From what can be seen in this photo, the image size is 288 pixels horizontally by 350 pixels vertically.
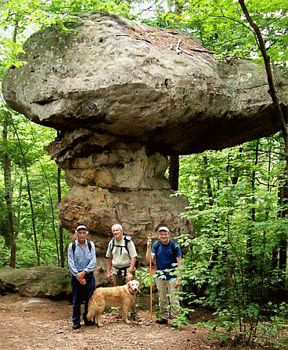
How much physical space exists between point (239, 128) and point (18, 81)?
226 inches

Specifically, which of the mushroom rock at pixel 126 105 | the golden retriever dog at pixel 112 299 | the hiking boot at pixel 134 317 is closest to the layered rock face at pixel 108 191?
the mushroom rock at pixel 126 105

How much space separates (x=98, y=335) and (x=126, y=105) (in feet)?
14.5

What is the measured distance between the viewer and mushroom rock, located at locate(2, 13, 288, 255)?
756 cm

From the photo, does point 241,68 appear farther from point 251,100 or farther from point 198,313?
point 198,313

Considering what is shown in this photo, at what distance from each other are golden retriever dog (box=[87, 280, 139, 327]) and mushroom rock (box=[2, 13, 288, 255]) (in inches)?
98.2

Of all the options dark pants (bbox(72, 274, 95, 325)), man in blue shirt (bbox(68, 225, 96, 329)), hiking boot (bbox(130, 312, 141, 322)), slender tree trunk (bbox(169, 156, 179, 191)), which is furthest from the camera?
slender tree trunk (bbox(169, 156, 179, 191))

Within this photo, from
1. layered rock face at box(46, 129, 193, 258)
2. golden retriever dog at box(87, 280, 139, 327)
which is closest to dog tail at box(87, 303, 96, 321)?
golden retriever dog at box(87, 280, 139, 327)

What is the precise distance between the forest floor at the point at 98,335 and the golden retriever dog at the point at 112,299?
25cm

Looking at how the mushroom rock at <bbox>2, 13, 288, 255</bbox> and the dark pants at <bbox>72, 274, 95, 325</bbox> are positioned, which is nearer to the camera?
the dark pants at <bbox>72, 274, 95, 325</bbox>

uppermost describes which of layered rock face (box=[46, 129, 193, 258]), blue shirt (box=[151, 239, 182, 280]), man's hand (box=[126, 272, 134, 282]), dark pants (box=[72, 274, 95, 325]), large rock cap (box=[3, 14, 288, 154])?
large rock cap (box=[3, 14, 288, 154])

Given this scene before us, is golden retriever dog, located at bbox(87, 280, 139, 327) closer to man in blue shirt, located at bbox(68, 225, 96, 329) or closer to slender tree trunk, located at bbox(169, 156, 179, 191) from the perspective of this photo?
man in blue shirt, located at bbox(68, 225, 96, 329)

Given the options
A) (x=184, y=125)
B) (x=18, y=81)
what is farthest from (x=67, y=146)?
(x=184, y=125)

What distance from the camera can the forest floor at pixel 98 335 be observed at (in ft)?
17.4

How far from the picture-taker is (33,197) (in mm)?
13656
